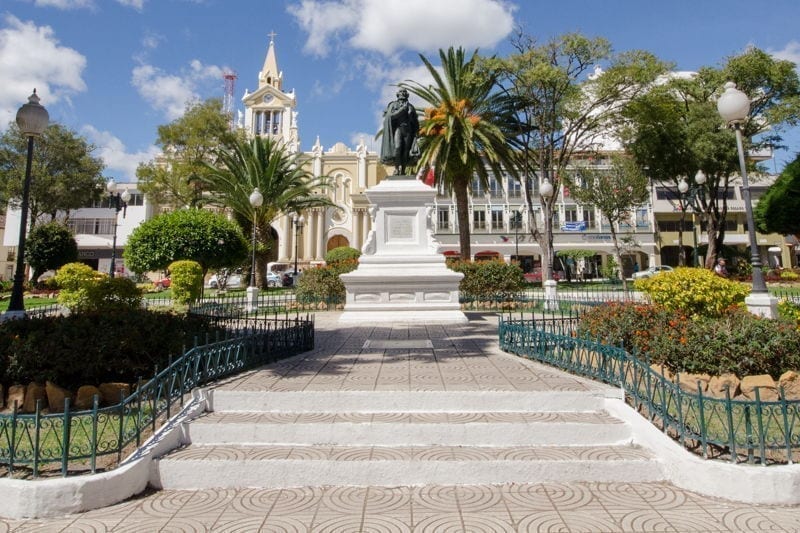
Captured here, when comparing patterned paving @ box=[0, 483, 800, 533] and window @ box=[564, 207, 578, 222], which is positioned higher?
window @ box=[564, 207, 578, 222]

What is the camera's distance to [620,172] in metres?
32.1

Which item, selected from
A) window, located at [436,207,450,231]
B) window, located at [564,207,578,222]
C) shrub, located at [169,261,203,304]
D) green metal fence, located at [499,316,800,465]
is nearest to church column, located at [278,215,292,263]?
window, located at [436,207,450,231]

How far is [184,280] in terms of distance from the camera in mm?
17172

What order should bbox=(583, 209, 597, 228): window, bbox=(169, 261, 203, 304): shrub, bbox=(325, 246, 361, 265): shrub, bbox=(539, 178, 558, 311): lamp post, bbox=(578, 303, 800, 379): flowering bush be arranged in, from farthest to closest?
bbox=(583, 209, 597, 228): window
bbox=(325, 246, 361, 265): shrub
bbox=(539, 178, 558, 311): lamp post
bbox=(169, 261, 203, 304): shrub
bbox=(578, 303, 800, 379): flowering bush

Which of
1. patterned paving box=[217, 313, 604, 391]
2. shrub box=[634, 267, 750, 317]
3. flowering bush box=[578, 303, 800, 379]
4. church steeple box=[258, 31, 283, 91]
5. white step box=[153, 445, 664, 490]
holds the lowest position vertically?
white step box=[153, 445, 664, 490]

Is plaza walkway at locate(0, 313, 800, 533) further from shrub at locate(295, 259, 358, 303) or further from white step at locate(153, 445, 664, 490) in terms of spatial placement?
shrub at locate(295, 259, 358, 303)

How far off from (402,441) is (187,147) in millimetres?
39362

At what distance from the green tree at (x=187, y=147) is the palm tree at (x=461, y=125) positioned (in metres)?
19.5

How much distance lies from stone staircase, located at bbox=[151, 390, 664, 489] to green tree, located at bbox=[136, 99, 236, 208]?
35.6m

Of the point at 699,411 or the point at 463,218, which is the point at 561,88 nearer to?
the point at 463,218

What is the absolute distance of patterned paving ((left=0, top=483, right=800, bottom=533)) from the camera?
358 centimetres

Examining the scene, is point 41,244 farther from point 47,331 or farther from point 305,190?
point 47,331

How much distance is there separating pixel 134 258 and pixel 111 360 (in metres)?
23.5

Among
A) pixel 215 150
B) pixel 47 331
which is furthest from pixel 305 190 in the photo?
pixel 47 331
